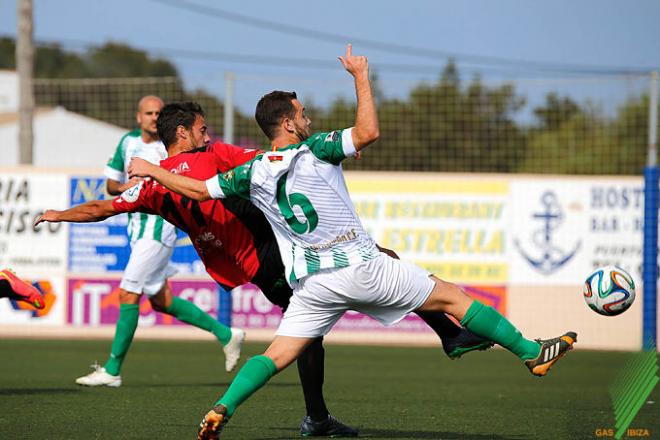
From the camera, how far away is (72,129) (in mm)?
35469

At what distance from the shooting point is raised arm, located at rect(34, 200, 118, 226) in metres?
6.86

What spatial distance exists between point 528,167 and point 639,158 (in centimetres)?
209

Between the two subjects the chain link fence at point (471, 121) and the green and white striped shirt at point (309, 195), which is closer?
the green and white striped shirt at point (309, 195)

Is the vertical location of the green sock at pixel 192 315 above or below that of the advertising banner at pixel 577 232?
below

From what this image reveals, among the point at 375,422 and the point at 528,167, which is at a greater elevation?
the point at 528,167

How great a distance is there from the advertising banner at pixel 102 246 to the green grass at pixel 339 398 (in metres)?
2.26

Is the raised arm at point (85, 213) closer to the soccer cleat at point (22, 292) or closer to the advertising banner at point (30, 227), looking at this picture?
the soccer cleat at point (22, 292)

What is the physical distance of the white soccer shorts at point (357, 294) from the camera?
240 inches

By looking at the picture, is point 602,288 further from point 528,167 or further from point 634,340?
point 528,167

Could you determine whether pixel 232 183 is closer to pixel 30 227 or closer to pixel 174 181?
pixel 174 181

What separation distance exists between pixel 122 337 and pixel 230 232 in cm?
321

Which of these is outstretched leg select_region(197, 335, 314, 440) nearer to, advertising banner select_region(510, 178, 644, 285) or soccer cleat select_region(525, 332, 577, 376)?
soccer cleat select_region(525, 332, 577, 376)

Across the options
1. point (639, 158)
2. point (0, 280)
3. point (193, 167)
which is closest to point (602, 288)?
point (193, 167)

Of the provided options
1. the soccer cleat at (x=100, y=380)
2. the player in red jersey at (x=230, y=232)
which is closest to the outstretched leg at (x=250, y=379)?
the player in red jersey at (x=230, y=232)
